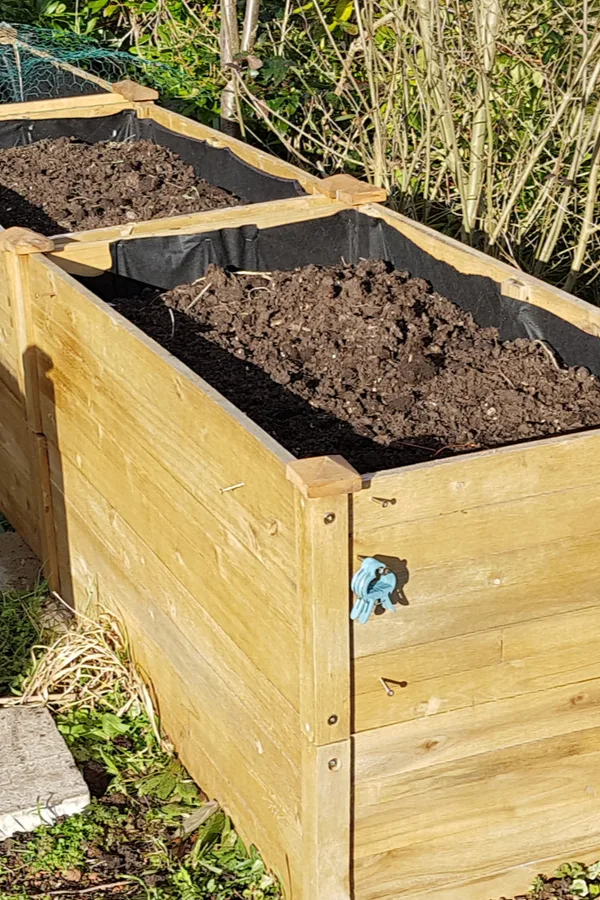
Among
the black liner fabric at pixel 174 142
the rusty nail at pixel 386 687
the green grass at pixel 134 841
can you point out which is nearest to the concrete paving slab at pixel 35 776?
the green grass at pixel 134 841

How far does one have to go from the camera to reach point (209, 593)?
273 cm

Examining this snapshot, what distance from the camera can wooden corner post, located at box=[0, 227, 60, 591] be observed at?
3.56 meters

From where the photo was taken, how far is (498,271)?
3.32m

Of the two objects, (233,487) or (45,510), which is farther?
(45,510)

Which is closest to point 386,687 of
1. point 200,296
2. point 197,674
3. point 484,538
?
point 484,538

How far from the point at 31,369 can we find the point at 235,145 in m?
1.62

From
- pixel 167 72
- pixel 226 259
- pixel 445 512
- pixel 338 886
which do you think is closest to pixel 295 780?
pixel 338 886

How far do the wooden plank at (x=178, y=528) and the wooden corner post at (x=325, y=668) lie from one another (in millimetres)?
75

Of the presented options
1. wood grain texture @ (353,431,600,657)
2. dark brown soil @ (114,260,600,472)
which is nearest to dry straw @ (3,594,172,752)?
dark brown soil @ (114,260,600,472)

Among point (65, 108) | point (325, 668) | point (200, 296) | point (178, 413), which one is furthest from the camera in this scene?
point (65, 108)

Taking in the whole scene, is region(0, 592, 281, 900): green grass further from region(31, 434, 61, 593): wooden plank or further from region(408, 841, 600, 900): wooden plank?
region(31, 434, 61, 593): wooden plank

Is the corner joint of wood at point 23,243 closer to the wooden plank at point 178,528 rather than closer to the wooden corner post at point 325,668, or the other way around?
the wooden plank at point 178,528

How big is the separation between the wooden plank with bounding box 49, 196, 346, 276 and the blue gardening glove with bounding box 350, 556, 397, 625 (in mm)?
1819

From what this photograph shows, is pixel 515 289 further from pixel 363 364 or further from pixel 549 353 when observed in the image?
pixel 363 364
